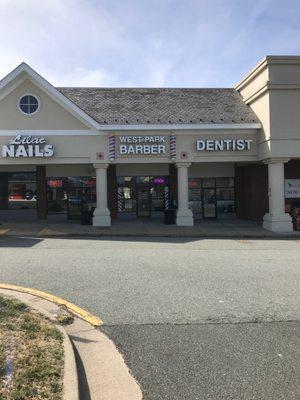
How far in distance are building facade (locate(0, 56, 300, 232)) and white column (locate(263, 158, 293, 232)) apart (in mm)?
48

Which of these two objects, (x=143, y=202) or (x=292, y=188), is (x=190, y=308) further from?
(x=143, y=202)

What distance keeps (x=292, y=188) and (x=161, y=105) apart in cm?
834

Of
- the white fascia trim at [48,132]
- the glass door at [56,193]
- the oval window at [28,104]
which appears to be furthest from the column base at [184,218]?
the oval window at [28,104]

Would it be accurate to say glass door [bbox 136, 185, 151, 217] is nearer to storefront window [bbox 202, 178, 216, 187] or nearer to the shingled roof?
storefront window [bbox 202, 178, 216, 187]

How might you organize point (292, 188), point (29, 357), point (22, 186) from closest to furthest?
point (29, 357), point (292, 188), point (22, 186)

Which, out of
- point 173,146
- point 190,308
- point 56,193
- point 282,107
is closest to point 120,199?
point 56,193

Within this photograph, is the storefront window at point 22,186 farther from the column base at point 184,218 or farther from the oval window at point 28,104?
the column base at point 184,218

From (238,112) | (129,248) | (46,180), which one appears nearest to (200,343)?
(129,248)

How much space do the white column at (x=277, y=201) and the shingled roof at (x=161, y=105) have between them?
9.73ft

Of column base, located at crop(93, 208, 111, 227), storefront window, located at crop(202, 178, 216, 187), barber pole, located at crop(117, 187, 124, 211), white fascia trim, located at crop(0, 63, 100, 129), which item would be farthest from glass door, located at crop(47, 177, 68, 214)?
storefront window, located at crop(202, 178, 216, 187)

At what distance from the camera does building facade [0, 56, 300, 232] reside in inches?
942

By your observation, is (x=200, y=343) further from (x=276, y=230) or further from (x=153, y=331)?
(x=276, y=230)

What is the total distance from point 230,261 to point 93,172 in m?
16.6

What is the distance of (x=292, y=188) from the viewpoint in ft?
87.7
